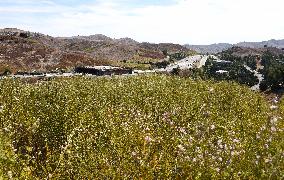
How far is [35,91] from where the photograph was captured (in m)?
36.8

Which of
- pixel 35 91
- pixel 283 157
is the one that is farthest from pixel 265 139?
pixel 35 91

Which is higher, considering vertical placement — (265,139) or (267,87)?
(265,139)

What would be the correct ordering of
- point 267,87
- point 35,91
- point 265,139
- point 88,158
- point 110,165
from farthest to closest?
point 267,87 → point 35,91 → point 265,139 → point 88,158 → point 110,165

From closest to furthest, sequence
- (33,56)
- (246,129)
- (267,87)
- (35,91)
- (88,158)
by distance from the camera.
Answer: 1. (88,158)
2. (246,129)
3. (35,91)
4. (267,87)
5. (33,56)

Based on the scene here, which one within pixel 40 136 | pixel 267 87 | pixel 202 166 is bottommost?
pixel 267 87

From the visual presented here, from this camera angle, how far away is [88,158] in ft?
62.9

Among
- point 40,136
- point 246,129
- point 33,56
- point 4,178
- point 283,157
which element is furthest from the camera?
point 33,56

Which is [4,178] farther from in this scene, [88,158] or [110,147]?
[110,147]

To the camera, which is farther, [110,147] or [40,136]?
[40,136]

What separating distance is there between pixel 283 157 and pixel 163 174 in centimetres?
464

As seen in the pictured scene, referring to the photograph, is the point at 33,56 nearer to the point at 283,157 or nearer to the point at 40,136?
the point at 40,136

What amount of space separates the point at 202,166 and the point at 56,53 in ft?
522

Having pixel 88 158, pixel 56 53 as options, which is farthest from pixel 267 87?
A: pixel 88 158

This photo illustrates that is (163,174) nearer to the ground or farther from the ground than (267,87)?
farther from the ground
